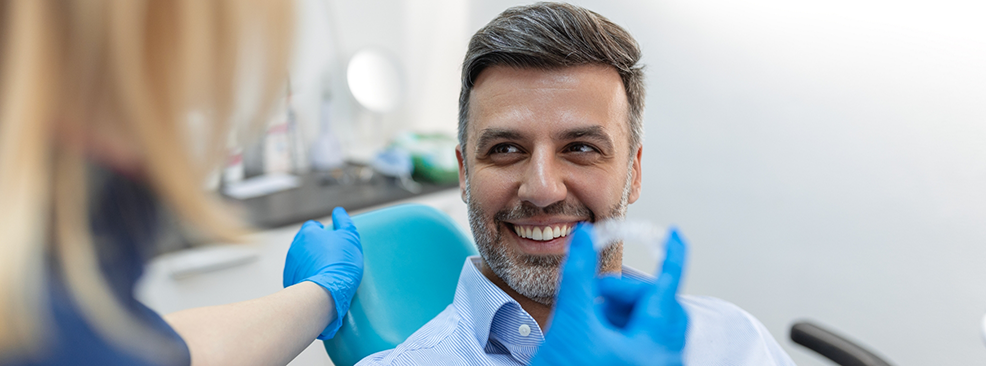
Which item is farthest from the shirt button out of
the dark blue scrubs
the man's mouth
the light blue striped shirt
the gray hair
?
the dark blue scrubs

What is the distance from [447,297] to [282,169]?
1.20m

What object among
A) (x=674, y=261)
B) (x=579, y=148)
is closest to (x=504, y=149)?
(x=579, y=148)

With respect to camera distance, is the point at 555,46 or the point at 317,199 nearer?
the point at 555,46

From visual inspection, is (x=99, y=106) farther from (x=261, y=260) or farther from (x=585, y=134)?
(x=261, y=260)

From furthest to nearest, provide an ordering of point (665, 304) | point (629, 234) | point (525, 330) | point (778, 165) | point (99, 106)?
point (778, 165) < point (525, 330) < point (629, 234) < point (665, 304) < point (99, 106)

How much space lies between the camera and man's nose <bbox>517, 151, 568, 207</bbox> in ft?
3.23

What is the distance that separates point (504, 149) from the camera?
1.08 metres

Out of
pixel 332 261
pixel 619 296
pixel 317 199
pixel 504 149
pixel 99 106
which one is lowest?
pixel 317 199

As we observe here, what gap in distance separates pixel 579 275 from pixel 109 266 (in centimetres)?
45

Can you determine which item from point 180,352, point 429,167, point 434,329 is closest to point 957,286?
point 434,329

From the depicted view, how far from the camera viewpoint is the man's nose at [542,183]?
98cm

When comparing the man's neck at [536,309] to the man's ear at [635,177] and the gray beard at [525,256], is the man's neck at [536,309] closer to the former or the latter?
the gray beard at [525,256]

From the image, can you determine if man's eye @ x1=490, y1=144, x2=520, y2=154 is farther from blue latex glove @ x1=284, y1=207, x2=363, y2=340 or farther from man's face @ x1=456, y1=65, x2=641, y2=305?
blue latex glove @ x1=284, y1=207, x2=363, y2=340

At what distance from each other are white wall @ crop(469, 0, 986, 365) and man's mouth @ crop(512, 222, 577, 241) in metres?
1.18
